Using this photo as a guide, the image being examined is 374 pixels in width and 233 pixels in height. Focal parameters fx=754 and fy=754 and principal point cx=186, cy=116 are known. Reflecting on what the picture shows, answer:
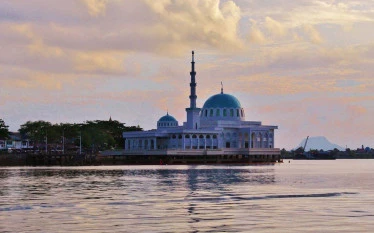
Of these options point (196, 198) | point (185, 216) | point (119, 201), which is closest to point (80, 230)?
point (185, 216)

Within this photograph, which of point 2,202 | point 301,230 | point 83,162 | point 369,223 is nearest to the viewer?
point 301,230

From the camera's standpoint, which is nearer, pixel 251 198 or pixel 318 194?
pixel 251 198

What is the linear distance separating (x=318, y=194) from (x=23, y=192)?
944 inches

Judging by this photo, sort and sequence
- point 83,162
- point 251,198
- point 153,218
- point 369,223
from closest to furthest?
point 369,223, point 153,218, point 251,198, point 83,162

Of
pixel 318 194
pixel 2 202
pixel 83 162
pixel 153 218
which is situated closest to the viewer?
pixel 153 218

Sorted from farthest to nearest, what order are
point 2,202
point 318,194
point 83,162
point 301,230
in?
point 83,162 → point 318,194 → point 2,202 → point 301,230

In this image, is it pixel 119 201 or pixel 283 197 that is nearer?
pixel 119 201

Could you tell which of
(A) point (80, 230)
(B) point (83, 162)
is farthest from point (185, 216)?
(B) point (83, 162)

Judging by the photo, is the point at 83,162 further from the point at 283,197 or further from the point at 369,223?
the point at 369,223

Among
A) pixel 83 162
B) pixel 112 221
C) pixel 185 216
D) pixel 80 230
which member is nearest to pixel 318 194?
pixel 185 216

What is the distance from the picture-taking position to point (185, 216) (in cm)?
4128

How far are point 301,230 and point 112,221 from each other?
32.8ft

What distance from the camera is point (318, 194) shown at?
60.2 metres

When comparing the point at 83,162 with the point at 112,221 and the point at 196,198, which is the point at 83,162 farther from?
the point at 112,221
